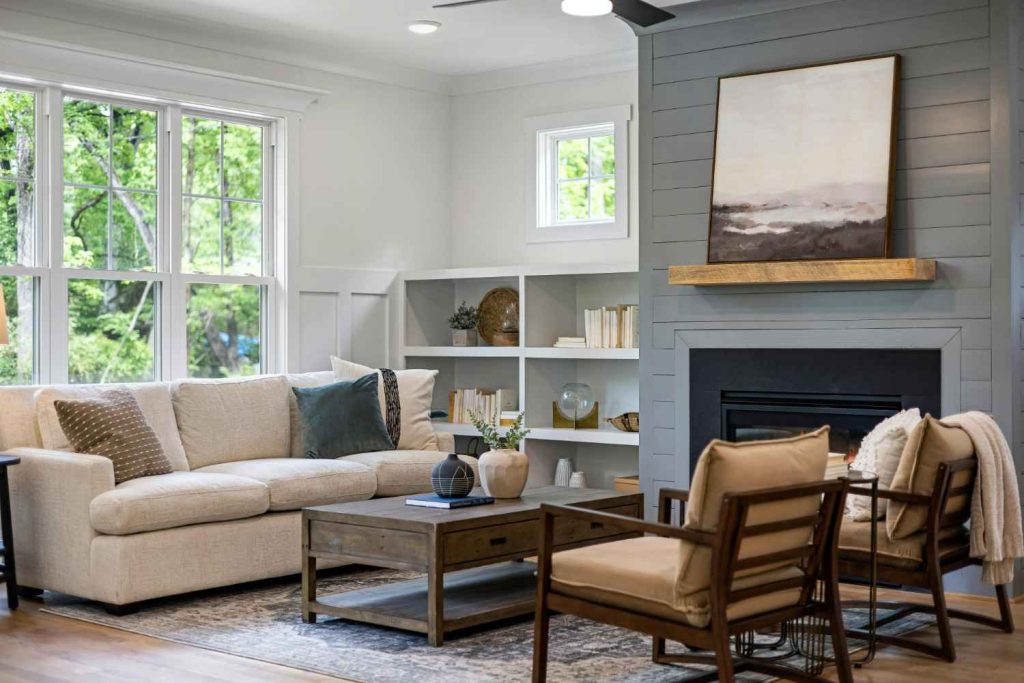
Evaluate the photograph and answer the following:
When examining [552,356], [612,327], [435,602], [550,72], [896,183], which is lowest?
[435,602]

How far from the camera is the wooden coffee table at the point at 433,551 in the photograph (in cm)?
439

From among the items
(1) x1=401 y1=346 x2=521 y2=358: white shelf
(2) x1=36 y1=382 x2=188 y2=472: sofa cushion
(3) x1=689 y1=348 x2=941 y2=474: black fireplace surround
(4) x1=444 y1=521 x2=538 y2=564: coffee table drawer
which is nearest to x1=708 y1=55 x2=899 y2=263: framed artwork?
(3) x1=689 y1=348 x2=941 y2=474: black fireplace surround

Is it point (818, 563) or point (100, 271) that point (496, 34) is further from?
point (818, 563)

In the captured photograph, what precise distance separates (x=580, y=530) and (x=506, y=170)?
3303 mm

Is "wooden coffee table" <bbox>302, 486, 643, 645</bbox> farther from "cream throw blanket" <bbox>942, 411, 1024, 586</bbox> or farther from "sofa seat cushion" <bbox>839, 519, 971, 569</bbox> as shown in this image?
"cream throw blanket" <bbox>942, 411, 1024, 586</bbox>

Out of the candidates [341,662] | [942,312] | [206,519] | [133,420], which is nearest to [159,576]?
[206,519]

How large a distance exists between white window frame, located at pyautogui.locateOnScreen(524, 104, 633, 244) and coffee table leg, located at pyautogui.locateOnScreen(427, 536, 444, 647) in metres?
3.29

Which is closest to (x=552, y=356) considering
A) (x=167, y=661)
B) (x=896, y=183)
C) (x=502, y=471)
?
(x=502, y=471)

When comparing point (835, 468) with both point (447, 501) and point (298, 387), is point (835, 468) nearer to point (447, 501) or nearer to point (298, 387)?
point (447, 501)

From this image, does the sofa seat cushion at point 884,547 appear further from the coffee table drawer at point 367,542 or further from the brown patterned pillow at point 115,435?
the brown patterned pillow at point 115,435

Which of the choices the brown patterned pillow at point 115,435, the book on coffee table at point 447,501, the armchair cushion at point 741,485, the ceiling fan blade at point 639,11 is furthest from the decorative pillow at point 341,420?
the armchair cushion at point 741,485

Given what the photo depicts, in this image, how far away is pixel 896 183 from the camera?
541 centimetres

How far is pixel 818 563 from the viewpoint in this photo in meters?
3.52

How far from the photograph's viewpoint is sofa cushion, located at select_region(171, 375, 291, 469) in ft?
19.2
